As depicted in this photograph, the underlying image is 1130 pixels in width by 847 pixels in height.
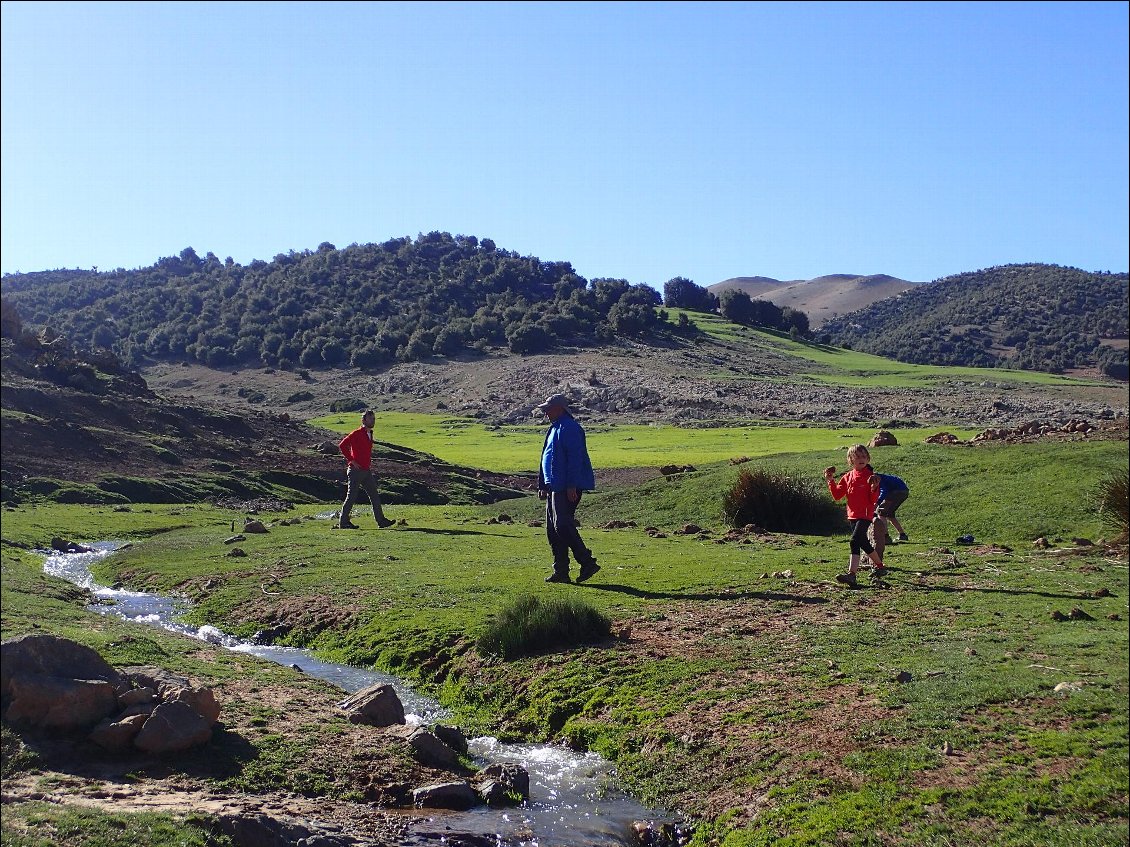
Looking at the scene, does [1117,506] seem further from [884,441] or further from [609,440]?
[609,440]

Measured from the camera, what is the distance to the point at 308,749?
9.02 m

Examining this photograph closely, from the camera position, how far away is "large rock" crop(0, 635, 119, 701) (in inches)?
312

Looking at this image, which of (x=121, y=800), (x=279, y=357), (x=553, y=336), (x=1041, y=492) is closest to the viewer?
(x=121, y=800)

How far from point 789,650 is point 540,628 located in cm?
293

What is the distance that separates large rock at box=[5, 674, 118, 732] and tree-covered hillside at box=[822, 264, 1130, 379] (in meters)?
104

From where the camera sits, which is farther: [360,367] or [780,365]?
[780,365]

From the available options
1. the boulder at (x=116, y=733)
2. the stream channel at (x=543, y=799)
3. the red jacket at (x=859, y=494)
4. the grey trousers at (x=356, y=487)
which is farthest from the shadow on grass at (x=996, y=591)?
the grey trousers at (x=356, y=487)

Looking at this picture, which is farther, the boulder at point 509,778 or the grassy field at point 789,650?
the boulder at point 509,778

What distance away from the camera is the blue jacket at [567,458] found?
1534cm

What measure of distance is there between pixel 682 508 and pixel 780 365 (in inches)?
1705

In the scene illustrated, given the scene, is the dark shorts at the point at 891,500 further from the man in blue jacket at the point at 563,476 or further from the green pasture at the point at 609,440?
the green pasture at the point at 609,440

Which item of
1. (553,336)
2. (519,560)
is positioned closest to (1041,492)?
(519,560)

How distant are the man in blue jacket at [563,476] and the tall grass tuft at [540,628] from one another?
279 cm

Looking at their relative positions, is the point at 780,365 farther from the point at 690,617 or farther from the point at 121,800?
the point at 121,800
